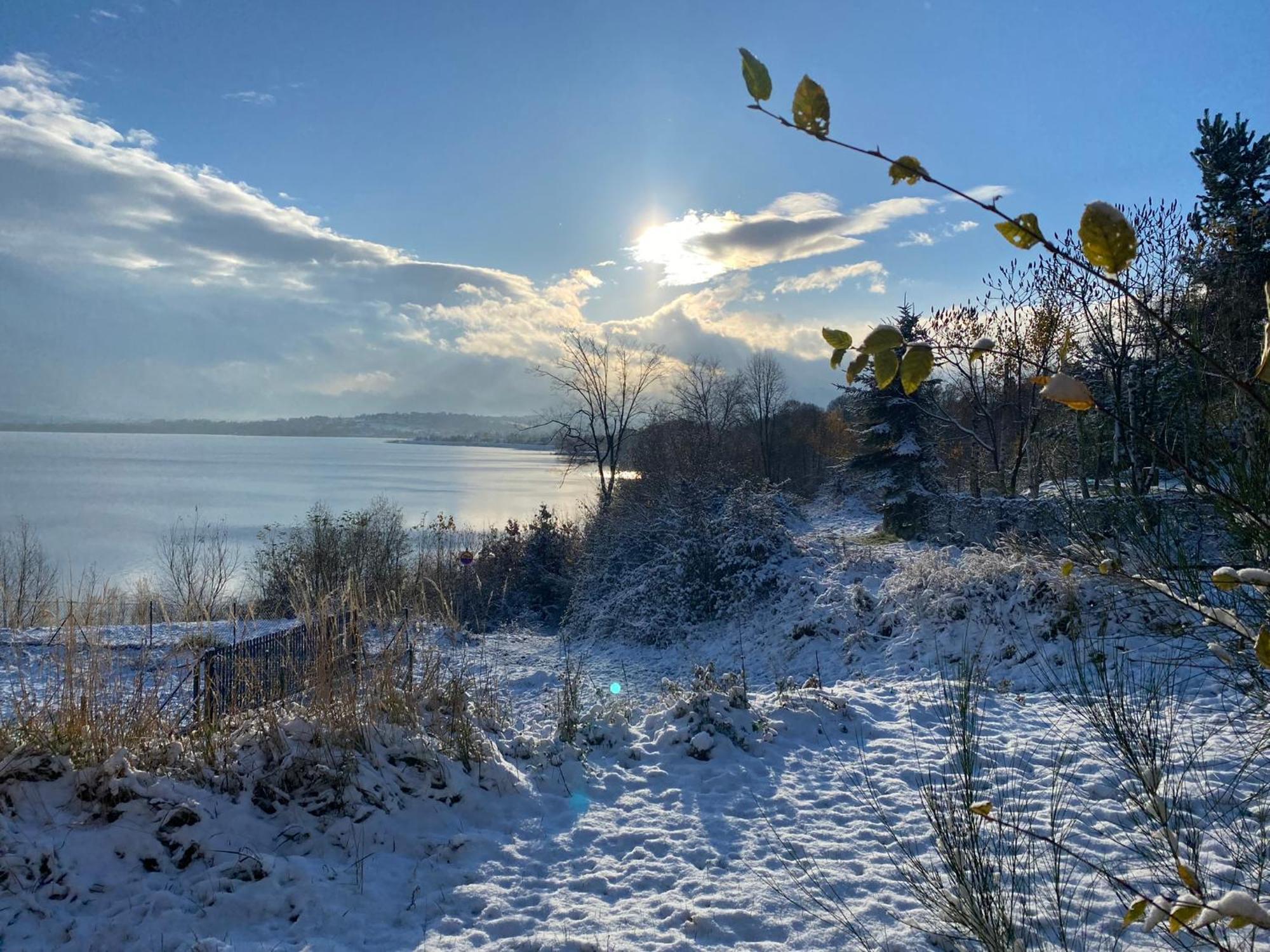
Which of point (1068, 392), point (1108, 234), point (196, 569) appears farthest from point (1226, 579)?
point (196, 569)

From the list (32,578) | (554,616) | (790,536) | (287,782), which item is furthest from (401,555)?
(287,782)

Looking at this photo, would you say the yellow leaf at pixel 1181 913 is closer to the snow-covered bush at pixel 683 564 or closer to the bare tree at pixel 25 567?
the snow-covered bush at pixel 683 564

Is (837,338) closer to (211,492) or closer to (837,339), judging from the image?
(837,339)

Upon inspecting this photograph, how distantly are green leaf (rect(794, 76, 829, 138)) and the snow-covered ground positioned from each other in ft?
10.7

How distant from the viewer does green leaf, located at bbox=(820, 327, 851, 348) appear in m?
1.13

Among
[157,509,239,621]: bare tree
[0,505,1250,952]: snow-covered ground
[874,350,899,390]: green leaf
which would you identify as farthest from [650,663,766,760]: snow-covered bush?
[874,350,899,390]: green leaf

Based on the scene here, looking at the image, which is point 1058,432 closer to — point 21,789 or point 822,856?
point 822,856

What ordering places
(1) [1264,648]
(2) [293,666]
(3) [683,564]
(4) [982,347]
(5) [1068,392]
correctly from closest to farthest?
1. (1) [1264,648]
2. (5) [1068,392]
3. (4) [982,347]
4. (2) [293,666]
5. (3) [683,564]

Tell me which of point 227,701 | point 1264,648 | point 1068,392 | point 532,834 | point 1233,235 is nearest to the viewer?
point 1264,648

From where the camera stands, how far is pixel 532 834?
428 centimetres

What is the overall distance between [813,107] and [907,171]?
0.60 ft

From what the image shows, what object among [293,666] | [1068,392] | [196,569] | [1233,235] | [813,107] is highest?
[1233,235]

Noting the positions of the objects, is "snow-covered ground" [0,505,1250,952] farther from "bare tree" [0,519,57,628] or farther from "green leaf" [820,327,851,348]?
"bare tree" [0,519,57,628]

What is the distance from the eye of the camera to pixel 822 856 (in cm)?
392
